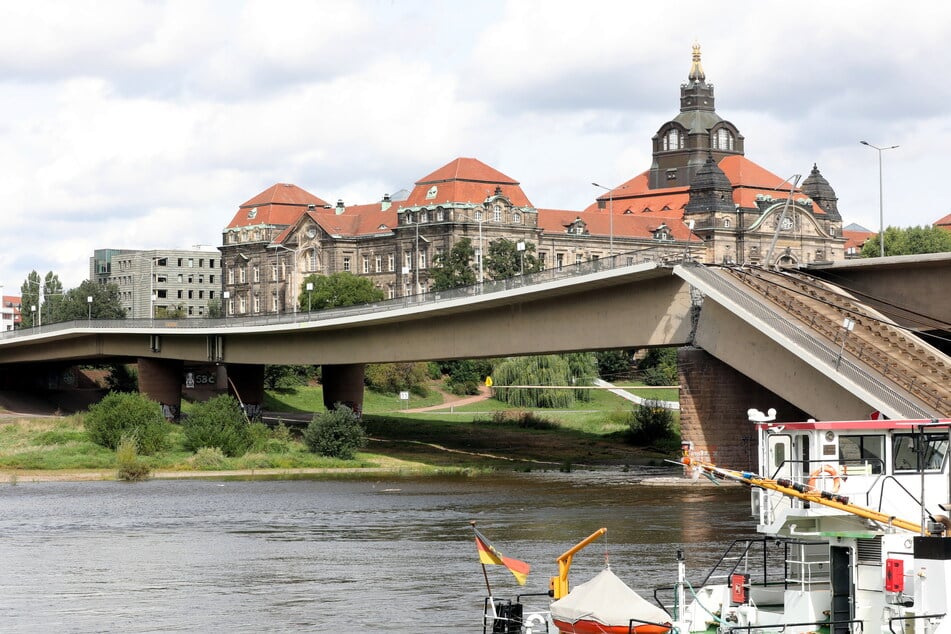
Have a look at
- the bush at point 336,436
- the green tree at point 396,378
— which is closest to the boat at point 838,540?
the bush at point 336,436

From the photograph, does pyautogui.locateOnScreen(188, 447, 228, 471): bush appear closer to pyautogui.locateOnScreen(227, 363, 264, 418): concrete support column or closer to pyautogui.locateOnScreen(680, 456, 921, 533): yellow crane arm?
pyautogui.locateOnScreen(227, 363, 264, 418): concrete support column

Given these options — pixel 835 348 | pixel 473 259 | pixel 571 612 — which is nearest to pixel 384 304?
pixel 835 348

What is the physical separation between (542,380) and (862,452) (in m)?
90.2

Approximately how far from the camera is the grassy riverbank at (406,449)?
3191 inches

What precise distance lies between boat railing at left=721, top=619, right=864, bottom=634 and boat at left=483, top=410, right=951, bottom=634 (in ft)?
0.07

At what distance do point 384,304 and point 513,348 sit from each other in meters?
11.0

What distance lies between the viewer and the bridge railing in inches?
2630

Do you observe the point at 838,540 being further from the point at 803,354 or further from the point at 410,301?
the point at 410,301

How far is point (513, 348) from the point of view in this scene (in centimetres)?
7462

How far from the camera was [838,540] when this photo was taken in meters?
25.7

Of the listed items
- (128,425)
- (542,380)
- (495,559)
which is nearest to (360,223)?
(542,380)

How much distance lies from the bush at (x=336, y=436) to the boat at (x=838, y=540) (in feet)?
187

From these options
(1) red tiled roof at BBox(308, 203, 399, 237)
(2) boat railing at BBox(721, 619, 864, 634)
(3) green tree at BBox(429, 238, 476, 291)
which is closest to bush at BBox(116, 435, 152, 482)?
(2) boat railing at BBox(721, 619, 864, 634)

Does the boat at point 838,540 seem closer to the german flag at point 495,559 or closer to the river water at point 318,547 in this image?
the german flag at point 495,559
